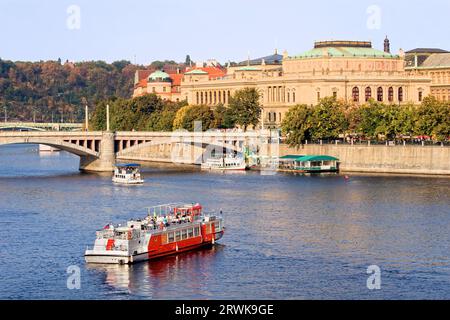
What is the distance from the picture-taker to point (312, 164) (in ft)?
354

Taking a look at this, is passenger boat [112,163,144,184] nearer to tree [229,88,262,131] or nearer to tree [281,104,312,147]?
tree [281,104,312,147]

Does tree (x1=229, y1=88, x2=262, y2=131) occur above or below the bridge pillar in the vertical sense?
above

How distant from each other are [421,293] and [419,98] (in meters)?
90.7

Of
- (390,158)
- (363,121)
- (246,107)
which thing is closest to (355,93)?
(246,107)

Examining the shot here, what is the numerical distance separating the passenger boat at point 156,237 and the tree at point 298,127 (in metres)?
51.0

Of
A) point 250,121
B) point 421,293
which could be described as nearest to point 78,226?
point 421,293

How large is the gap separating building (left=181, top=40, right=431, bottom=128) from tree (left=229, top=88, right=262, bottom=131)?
2.75 metres

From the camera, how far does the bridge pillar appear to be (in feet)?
361

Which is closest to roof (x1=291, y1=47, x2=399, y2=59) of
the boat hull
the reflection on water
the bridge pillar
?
the bridge pillar

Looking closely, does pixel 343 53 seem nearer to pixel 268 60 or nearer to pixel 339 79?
pixel 339 79

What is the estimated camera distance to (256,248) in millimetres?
60562

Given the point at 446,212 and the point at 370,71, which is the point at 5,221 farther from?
the point at 370,71

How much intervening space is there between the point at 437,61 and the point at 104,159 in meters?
57.5

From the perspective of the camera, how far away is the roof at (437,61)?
155 meters
